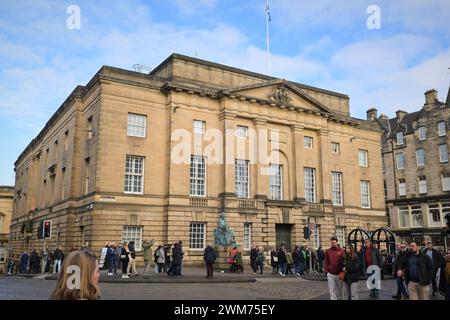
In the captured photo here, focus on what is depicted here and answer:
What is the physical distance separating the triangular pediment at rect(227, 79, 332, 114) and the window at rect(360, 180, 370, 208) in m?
9.35

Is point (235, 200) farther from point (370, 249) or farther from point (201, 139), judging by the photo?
point (370, 249)

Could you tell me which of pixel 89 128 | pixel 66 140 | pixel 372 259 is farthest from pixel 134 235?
pixel 372 259

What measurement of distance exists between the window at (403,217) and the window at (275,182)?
1075 inches

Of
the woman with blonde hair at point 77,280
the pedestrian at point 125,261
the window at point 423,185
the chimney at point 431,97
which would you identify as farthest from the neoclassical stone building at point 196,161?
the woman with blonde hair at point 77,280


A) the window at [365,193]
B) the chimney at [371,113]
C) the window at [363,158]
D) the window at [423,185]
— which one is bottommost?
the window at [365,193]

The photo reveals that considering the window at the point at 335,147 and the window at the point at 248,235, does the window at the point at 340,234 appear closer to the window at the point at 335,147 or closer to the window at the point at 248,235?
the window at the point at 335,147

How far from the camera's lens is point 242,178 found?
3397cm

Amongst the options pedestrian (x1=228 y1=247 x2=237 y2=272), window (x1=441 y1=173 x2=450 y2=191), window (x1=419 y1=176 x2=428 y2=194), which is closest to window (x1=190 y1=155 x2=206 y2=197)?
pedestrian (x1=228 y1=247 x2=237 y2=272)

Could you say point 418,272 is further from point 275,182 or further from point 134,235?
point 275,182

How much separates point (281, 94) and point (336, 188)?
10961mm

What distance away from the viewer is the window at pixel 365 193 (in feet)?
141
